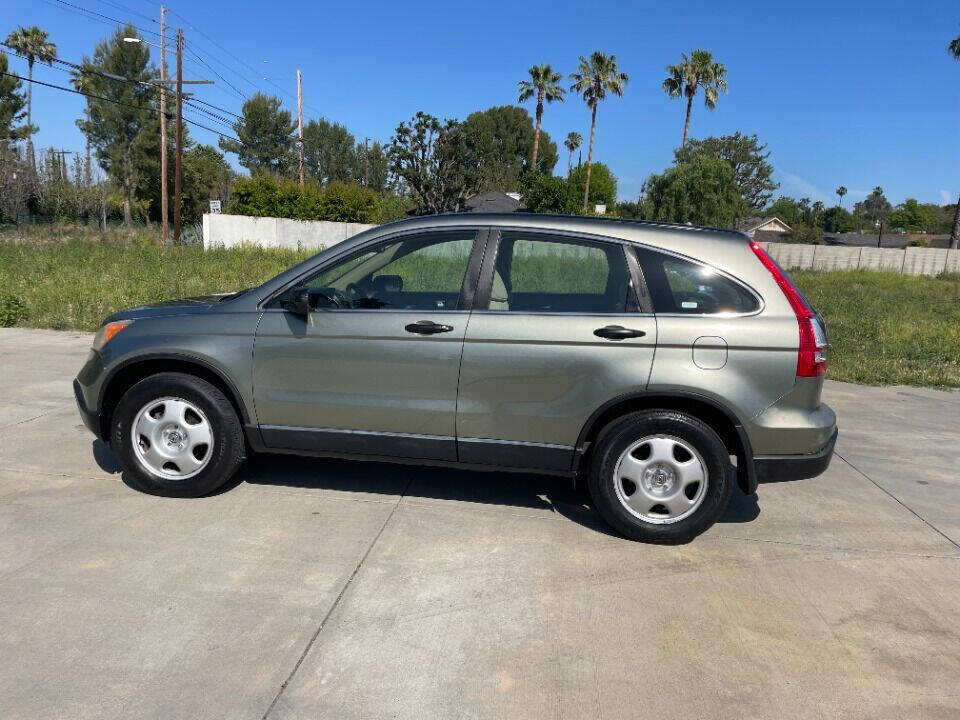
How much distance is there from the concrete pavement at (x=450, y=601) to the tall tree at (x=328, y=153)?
7701cm

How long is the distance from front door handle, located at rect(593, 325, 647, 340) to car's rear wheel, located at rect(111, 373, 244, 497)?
7.25ft

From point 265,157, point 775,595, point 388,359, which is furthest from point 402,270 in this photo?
point 265,157

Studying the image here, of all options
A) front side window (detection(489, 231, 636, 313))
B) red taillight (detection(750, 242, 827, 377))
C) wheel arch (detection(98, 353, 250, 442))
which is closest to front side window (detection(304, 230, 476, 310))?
front side window (detection(489, 231, 636, 313))

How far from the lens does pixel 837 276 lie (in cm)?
3253

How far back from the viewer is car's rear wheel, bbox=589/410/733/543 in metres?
3.73

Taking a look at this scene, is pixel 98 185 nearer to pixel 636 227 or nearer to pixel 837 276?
pixel 837 276

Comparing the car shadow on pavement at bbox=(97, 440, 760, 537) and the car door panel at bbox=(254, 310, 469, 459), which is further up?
the car door panel at bbox=(254, 310, 469, 459)

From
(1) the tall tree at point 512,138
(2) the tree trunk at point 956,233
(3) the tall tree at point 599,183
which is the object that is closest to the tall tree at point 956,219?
(2) the tree trunk at point 956,233

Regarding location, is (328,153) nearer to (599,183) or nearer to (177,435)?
(599,183)

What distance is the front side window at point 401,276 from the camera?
4.07 meters

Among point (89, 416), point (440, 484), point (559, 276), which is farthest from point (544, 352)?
point (89, 416)

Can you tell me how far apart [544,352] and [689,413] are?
2.80ft

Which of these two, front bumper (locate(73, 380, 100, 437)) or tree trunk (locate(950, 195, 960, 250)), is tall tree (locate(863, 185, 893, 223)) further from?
front bumper (locate(73, 380, 100, 437))

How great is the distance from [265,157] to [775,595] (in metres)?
82.2
